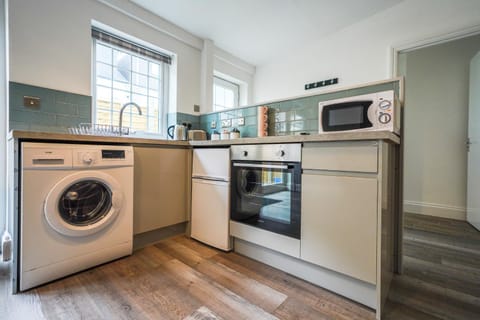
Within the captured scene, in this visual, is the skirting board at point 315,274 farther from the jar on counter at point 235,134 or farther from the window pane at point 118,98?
the window pane at point 118,98

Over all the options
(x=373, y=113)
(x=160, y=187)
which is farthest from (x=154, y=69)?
(x=373, y=113)

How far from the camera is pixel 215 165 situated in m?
1.84

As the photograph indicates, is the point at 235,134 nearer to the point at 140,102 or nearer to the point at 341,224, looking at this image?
the point at 140,102

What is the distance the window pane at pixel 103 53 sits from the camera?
217 cm

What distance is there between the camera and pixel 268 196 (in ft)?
5.09

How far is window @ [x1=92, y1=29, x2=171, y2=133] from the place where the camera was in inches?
86.1

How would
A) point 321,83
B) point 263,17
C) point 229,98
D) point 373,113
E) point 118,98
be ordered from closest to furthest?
point 373,113, point 118,98, point 263,17, point 321,83, point 229,98

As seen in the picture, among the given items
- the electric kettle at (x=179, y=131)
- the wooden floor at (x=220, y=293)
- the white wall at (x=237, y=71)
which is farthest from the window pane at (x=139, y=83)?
the wooden floor at (x=220, y=293)

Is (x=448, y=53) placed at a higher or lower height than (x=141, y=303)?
higher

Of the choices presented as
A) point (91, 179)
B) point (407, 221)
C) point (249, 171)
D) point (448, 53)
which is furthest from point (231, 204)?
point (448, 53)

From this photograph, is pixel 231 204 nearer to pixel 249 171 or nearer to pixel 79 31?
pixel 249 171

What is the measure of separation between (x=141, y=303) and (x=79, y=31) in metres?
2.26

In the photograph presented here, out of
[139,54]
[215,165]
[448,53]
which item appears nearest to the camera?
[215,165]

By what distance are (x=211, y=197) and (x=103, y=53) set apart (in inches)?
73.4
